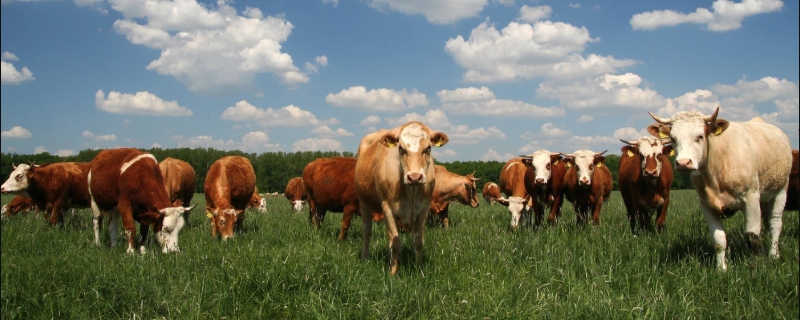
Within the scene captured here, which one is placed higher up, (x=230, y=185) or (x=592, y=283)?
(x=230, y=185)

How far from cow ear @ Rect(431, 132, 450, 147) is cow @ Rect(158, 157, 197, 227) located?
9.78 meters

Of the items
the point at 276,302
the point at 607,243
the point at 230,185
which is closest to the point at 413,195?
the point at 276,302

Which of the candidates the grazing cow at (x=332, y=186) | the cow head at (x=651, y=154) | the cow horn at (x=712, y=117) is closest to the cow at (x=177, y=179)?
the grazing cow at (x=332, y=186)

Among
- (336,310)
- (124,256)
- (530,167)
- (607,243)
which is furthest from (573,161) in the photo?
(124,256)

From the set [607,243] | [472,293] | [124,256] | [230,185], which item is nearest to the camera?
[472,293]

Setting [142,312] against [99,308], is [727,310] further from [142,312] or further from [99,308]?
[99,308]

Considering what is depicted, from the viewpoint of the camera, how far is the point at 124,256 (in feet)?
24.6

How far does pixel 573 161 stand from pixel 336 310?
26.2 feet

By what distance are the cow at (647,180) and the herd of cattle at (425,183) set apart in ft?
0.08

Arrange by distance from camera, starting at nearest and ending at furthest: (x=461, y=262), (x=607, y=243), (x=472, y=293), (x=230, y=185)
Result: (x=472, y=293), (x=461, y=262), (x=607, y=243), (x=230, y=185)

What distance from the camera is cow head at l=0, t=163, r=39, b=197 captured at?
13234mm

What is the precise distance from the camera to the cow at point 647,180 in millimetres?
8680

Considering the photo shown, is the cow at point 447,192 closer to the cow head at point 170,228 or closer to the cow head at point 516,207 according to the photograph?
the cow head at point 516,207

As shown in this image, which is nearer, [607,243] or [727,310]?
[727,310]
